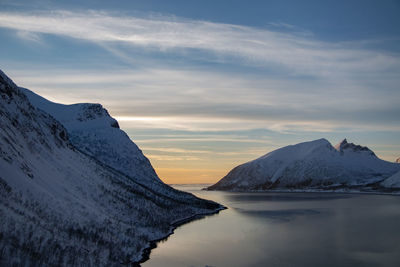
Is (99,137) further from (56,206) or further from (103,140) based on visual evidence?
(56,206)

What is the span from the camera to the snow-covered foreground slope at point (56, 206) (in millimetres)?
25750

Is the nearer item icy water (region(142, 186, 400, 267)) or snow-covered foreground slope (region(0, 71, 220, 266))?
snow-covered foreground slope (region(0, 71, 220, 266))

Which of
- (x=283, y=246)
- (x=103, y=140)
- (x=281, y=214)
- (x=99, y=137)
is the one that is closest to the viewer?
(x=283, y=246)

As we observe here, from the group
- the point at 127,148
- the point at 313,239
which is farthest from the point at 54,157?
the point at 127,148

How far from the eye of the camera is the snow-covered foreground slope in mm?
25750

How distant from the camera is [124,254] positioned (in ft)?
122

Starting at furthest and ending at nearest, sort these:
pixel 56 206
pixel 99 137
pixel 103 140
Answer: pixel 99 137 → pixel 103 140 → pixel 56 206

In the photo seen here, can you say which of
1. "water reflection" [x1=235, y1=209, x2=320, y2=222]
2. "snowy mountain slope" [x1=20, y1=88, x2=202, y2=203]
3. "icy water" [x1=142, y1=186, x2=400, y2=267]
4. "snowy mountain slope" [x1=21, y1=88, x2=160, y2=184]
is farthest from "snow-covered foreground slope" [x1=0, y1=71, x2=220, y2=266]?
"snowy mountain slope" [x1=21, y1=88, x2=160, y2=184]

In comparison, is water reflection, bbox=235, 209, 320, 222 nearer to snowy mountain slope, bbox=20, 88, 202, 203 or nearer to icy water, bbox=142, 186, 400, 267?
icy water, bbox=142, 186, 400, 267

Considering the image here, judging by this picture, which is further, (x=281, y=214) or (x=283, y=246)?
(x=281, y=214)

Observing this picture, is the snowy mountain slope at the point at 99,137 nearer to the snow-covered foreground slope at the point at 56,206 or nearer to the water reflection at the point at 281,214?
the water reflection at the point at 281,214

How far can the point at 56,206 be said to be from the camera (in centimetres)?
3656

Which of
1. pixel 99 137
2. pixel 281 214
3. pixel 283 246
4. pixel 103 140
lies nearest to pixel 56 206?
pixel 283 246

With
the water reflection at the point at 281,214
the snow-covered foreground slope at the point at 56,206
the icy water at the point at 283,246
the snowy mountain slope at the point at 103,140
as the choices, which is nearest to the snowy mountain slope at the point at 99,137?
the snowy mountain slope at the point at 103,140
